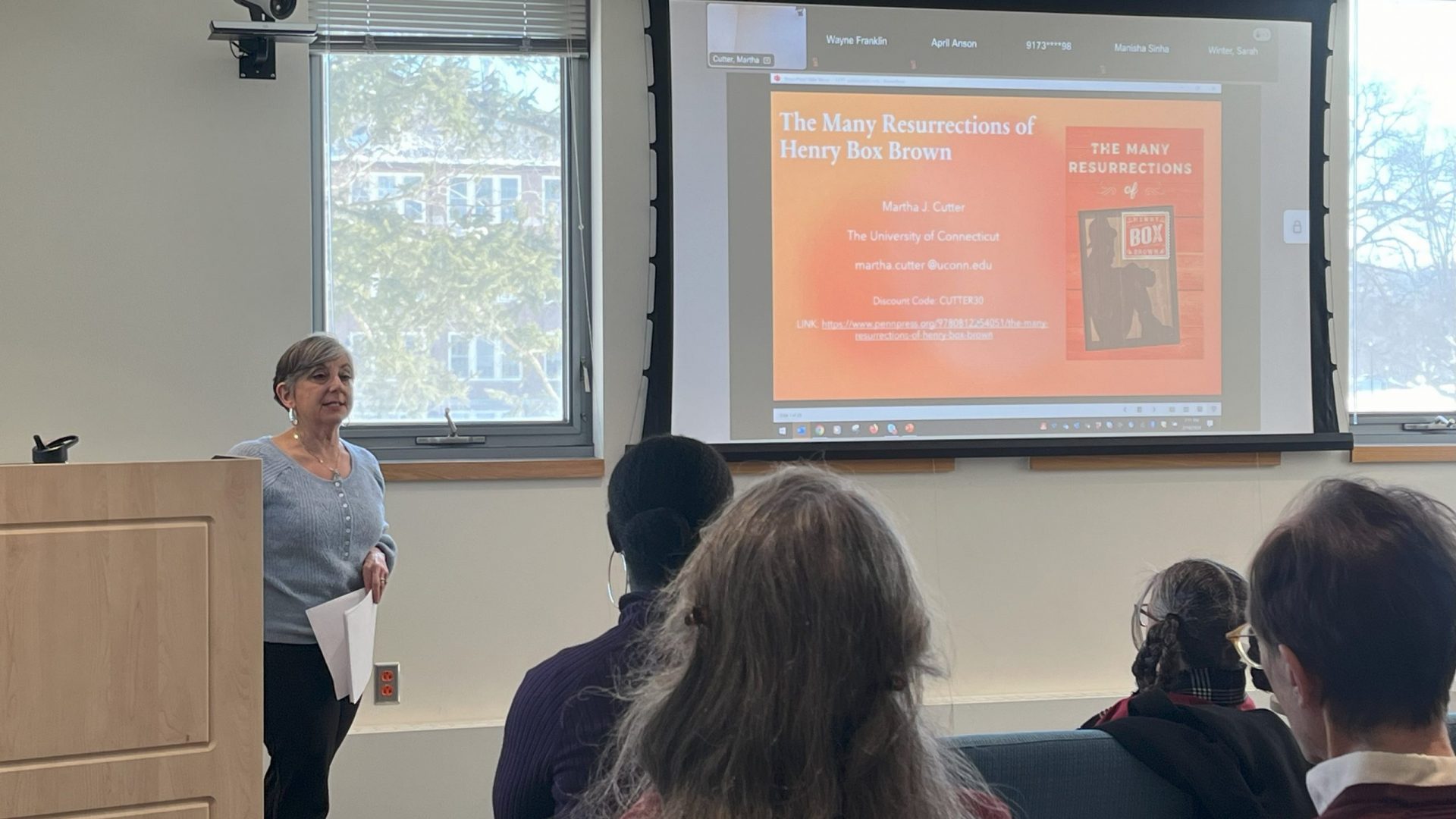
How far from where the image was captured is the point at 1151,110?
3.52 meters

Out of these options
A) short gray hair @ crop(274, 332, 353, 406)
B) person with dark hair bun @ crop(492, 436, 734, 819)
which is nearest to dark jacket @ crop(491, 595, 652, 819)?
person with dark hair bun @ crop(492, 436, 734, 819)

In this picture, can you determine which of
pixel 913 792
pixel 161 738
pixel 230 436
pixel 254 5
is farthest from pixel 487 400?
pixel 913 792

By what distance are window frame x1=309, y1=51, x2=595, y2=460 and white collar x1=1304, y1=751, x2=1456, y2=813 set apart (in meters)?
2.60

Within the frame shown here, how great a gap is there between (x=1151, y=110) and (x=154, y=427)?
3.17 meters

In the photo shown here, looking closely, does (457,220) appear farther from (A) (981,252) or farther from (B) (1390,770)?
(B) (1390,770)

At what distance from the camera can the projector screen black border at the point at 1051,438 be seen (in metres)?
3.24

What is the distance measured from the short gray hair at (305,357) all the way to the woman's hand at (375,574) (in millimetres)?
430

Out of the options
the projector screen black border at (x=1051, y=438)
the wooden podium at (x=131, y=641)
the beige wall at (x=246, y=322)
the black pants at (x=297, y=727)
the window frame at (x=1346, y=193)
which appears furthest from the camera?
the window frame at (x=1346, y=193)

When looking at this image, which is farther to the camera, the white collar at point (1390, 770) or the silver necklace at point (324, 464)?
the silver necklace at point (324, 464)

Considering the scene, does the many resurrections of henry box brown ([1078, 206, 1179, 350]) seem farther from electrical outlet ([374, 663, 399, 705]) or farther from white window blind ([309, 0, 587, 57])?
electrical outlet ([374, 663, 399, 705])

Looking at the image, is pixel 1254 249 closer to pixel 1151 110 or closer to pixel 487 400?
pixel 1151 110

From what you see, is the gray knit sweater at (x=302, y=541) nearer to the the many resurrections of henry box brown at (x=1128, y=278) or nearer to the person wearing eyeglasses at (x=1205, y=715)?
the person wearing eyeglasses at (x=1205, y=715)


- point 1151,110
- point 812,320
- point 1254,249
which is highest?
point 1151,110

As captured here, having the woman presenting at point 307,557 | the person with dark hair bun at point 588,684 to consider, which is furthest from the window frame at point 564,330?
the person with dark hair bun at point 588,684
